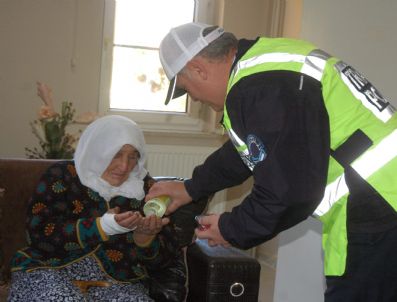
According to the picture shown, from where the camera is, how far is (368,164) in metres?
1.34

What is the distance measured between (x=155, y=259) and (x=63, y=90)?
1.76 m

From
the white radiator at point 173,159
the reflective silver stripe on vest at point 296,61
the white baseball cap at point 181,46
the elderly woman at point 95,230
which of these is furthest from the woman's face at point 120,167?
the white radiator at point 173,159

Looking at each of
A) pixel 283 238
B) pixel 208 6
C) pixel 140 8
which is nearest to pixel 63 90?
pixel 140 8

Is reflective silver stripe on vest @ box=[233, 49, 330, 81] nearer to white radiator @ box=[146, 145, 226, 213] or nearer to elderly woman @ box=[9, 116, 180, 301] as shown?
elderly woman @ box=[9, 116, 180, 301]

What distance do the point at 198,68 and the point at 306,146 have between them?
1.25 ft

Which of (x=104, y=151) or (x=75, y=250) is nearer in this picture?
(x=75, y=250)

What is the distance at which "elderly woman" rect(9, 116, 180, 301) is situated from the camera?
207cm

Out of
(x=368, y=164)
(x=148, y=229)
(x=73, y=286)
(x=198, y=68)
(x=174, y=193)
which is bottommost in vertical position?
(x=73, y=286)

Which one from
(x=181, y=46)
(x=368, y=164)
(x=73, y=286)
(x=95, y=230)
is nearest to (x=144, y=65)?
(x=95, y=230)

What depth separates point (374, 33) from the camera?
2268 mm

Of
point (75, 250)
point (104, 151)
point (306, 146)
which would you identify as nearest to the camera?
point (306, 146)

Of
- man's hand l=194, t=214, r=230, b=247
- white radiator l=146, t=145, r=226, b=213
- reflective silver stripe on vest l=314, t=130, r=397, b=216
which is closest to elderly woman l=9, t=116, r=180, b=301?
man's hand l=194, t=214, r=230, b=247

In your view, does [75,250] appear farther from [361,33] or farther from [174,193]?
[361,33]

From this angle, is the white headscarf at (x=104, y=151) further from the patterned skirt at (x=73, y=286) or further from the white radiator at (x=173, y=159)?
the white radiator at (x=173, y=159)
